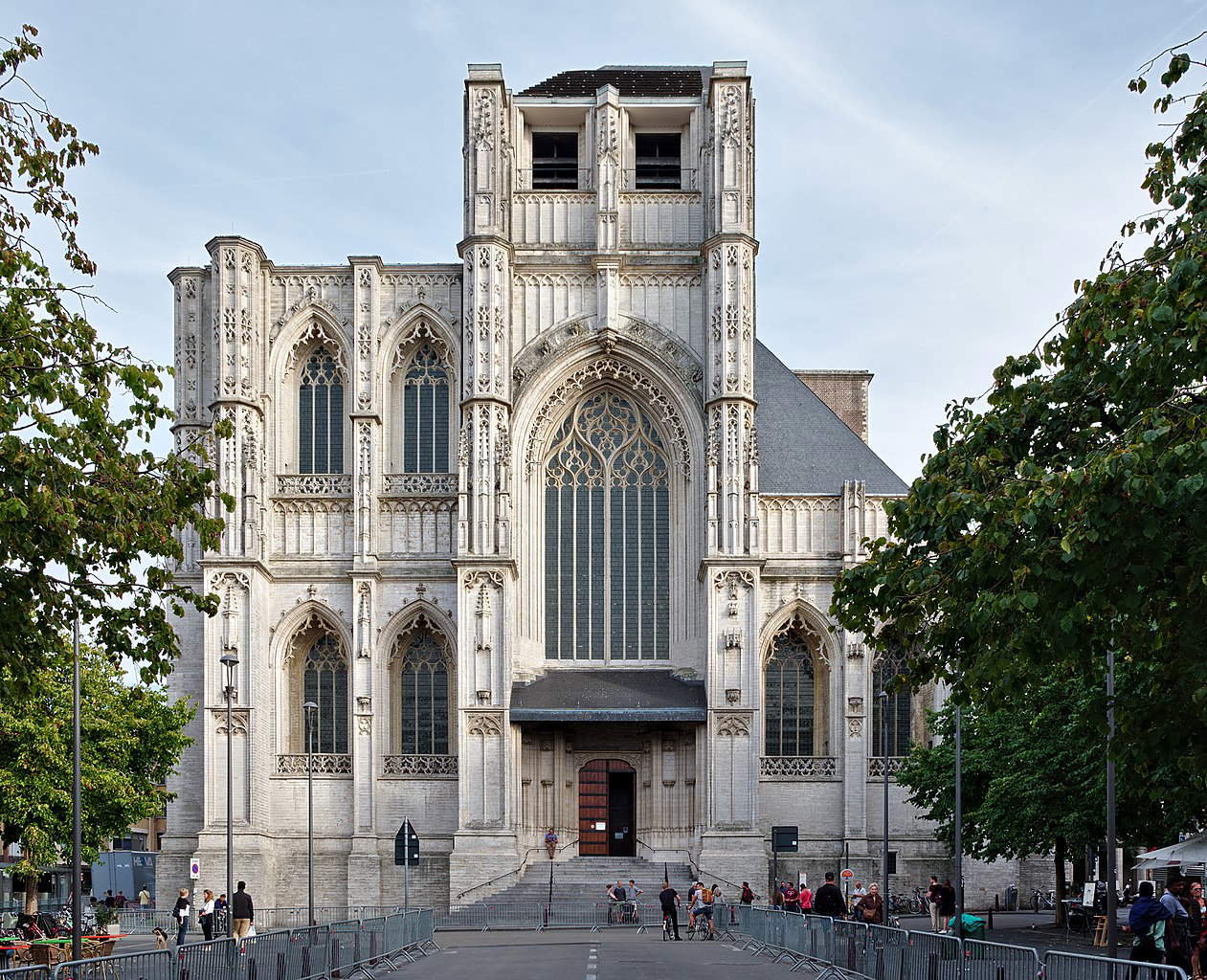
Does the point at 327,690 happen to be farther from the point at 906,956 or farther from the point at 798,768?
the point at 906,956

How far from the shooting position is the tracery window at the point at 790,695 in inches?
1902

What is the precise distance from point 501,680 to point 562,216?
508 inches

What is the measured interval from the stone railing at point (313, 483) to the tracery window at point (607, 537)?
5427mm

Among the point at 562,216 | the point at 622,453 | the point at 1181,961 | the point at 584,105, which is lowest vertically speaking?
the point at 1181,961

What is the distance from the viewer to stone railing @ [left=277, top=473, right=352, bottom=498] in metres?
47.9

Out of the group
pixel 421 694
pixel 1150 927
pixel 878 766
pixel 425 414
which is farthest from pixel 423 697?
pixel 1150 927

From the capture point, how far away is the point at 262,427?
47.7 m

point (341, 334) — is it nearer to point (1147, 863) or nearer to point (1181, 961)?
point (1147, 863)

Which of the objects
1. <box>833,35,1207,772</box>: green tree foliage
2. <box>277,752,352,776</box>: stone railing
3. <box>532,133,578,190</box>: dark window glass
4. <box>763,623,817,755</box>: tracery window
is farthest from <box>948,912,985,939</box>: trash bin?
<box>532,133,578,190</box>: dark window glass

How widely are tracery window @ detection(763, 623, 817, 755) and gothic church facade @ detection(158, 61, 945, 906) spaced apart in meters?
0.08

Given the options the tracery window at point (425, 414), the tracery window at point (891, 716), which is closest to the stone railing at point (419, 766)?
the tracery window at point (425, 414)

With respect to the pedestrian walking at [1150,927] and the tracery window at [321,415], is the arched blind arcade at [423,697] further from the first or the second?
the pedestrian walking at [1150,927]

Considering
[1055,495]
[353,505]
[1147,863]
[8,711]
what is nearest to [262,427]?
[353,505]

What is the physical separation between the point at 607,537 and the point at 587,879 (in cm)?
916
